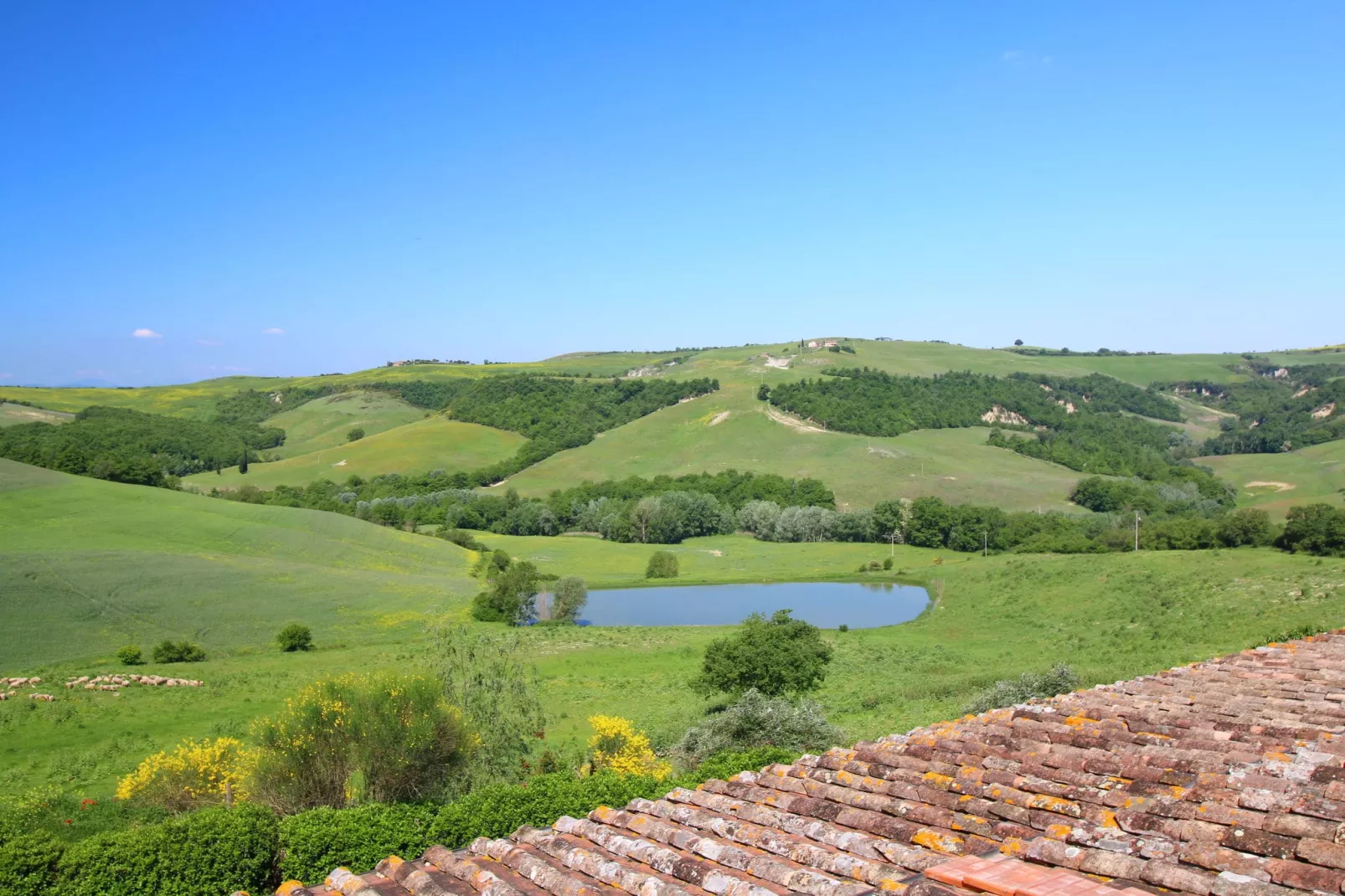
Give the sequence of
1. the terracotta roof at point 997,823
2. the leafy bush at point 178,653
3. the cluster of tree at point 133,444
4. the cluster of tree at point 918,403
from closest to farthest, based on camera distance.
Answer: the terracotta roof at point 997,823 → the leafy bush at point 178,653 → the cluster of tree at point 133,444 → the cluster of tree at point 918,403

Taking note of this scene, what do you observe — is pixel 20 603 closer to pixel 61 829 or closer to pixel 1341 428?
pixel 61 829

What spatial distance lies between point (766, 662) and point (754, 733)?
34.3ft

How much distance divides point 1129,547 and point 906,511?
1269 inches

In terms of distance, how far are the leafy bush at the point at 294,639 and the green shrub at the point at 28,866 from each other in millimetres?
42674

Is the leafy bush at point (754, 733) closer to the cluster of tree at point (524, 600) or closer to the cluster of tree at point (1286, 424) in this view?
the cluster of tree at point (524, 600)

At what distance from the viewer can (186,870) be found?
46.5 feet

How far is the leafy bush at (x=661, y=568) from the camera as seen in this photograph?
91625mm

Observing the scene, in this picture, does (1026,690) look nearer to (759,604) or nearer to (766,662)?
(766,662)

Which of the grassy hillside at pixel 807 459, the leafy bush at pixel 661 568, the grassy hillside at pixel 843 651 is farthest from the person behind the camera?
the grassy hillside at pixel 807 459

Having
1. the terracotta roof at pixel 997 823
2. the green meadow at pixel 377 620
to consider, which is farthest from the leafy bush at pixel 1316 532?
the terracotta roof at pixel 997 823

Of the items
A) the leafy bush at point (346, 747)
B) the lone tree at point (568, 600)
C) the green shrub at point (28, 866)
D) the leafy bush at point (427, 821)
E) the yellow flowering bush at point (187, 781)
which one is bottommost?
the lone tree at point (568, 600)

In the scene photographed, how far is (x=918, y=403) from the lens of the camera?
179m

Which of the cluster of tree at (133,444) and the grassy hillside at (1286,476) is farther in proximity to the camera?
the grassy hillside at (1286,476)

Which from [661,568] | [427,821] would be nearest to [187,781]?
[427,821]
